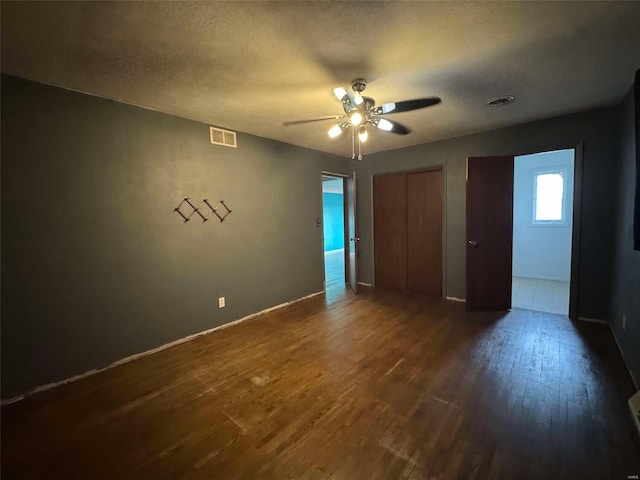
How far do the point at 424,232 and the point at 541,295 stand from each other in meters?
2.08

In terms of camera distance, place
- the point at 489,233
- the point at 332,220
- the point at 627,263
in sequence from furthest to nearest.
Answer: the point at 332,220 → the point at 489,233 → the point at 627,263

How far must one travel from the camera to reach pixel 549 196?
5352mm

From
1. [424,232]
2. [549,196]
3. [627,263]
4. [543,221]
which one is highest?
[549,196]

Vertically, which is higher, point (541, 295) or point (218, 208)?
point (218, 208)

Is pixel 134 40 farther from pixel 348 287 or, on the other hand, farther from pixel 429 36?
pixel 348 287

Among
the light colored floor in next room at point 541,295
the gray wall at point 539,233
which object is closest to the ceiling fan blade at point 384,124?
the light colored floor in next room at point 541,295

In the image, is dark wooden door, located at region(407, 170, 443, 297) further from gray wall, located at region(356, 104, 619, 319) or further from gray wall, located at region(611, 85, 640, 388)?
gray wall, located at region(611, 85, 640, 388)

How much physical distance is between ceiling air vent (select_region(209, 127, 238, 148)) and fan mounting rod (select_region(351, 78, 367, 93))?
5.82 ft

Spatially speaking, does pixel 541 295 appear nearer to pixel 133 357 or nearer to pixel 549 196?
pixel 549 196

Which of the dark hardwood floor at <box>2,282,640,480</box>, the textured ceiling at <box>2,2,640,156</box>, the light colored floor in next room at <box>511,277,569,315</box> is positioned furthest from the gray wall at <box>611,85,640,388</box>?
the light colored floor in next room at <box>511,277,569,315</box>

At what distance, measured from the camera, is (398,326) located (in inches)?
131

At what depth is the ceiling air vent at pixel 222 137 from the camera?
328 centimetres

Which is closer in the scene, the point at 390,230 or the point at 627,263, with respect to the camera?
the point at 627,263

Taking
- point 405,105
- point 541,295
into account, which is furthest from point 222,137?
point 541,295
